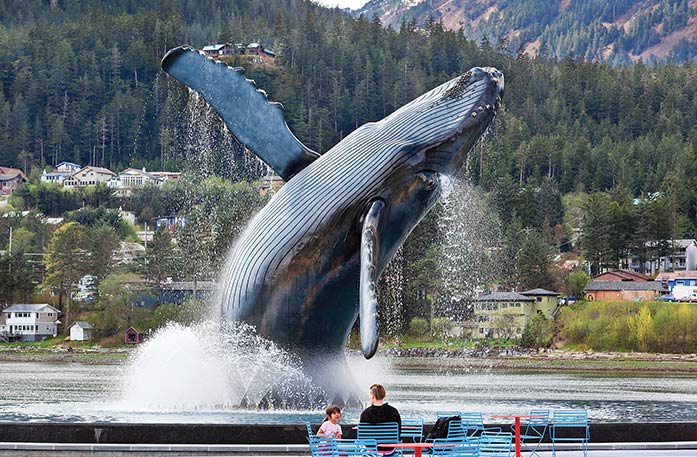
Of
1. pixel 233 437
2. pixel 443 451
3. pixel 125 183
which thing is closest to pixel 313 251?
pixel 233 437

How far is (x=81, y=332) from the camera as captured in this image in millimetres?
99938

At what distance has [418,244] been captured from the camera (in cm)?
8962

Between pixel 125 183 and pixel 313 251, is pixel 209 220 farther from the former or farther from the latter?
pixel 125 183

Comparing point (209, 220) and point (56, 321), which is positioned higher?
point (209, 220)

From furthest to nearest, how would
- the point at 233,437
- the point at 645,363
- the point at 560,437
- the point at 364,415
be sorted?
1. the point at 645,363
2. the point at 560,437
3. the point at 233,437
4. the point at 364,415

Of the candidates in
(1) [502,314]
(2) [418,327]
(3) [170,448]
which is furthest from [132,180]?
(3) [170,448]

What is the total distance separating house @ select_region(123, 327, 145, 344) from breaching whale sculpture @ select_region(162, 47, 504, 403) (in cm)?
7661

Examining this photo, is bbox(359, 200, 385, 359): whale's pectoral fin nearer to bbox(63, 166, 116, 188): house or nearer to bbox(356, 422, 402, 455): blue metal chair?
bbox(356, 422, 402, 455): blue metal chair

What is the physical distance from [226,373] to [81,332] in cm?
8377

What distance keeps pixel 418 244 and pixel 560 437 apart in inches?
2941

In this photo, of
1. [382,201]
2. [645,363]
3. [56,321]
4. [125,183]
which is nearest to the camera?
[382,201]

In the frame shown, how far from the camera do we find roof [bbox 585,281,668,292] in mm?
116500

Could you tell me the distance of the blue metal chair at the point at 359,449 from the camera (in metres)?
11.9

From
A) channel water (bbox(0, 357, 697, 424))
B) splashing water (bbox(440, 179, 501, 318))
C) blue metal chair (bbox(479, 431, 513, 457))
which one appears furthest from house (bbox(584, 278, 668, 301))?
blue metal chair (bbox(479, 431, 513, 457))
